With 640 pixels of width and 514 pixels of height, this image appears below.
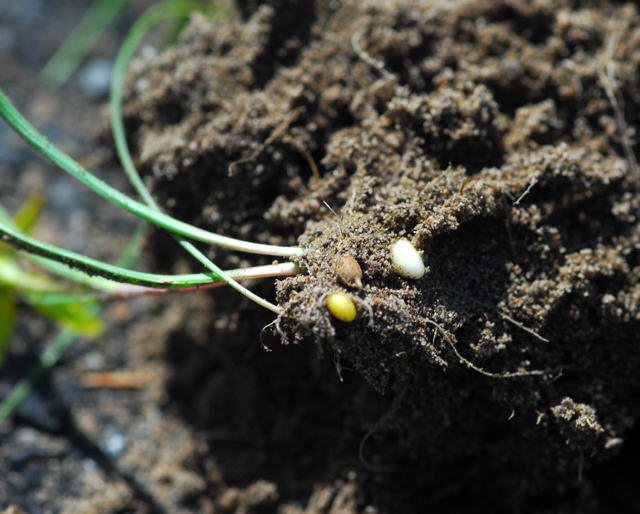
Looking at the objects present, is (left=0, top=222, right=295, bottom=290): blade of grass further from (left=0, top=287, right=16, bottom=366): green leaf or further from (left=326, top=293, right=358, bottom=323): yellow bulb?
(left=0, top=287, right=16, bottom=366): green leaf

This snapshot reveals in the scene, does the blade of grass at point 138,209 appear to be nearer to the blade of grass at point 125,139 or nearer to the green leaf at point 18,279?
the blade of grass at point 125,139

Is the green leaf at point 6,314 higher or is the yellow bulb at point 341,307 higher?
the green leaf at point 6,314

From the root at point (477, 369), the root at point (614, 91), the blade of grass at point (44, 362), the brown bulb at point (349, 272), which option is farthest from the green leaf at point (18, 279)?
the root at point (614, 91)

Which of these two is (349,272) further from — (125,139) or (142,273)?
(125,139)

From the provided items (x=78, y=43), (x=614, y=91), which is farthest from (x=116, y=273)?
(x=78, y=43)

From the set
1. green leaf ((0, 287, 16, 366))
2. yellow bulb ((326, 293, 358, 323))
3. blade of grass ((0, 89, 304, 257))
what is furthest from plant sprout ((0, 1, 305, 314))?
green leaf ((0, 287, 16, 366))

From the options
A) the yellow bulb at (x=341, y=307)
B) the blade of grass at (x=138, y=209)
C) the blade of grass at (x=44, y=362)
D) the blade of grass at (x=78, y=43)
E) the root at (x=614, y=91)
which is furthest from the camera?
the blade of grass at (x=78, y=43)
